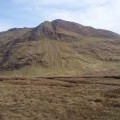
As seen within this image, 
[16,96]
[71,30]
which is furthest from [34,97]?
[71,30]

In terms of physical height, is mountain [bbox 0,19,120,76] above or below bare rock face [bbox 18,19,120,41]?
below

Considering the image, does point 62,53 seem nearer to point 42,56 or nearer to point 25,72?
point 42,56

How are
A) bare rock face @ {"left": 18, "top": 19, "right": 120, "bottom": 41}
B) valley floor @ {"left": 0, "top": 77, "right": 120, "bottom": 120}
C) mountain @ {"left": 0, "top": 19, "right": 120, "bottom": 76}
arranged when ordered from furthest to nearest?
bare rock face @ {"left": 18, "top": 19, "right": 120, "bottom": 41} < mountain @ {"left": 0, "top": 19, "right": 120, "bottom": 76} < valley floor @ {"left": 0, "top": 77, "right": 120, "bottom": 120}

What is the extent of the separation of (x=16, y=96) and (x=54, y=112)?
24.6ft

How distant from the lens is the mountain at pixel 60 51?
2721 inches

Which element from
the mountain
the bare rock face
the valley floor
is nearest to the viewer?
the valley floor

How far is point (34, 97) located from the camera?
2672 centimetres

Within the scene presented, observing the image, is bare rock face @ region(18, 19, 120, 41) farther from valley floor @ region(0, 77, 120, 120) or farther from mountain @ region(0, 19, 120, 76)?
valley floor @ region(0, 77, 120, 120)

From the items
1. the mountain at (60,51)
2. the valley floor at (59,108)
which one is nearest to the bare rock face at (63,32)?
the mountain at (60,51)

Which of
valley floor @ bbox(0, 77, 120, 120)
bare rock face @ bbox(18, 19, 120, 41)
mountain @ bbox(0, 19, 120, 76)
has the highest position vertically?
bare rock face @ bbox(18, 19, 120, 41)

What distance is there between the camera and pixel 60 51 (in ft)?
248

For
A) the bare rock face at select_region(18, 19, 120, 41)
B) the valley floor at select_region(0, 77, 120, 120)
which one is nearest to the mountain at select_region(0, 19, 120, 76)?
the bare rock face at select_region(18, 19, 120, 41)

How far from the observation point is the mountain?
227 ft

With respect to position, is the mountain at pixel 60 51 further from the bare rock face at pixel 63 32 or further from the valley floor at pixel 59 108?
the valley floor at pixel 59 108
